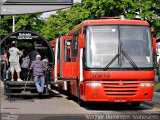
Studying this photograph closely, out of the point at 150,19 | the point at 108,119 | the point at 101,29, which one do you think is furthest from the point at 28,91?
the point at 150,19

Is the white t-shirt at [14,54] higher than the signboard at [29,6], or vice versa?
the signboard at [29,6]

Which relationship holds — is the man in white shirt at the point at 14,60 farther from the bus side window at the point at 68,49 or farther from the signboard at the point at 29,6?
the signboard at the point at 29,6

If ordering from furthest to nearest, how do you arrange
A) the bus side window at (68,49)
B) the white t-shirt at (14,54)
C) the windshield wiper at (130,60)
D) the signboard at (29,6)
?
the white t-shirt at (14,54) → the bus side window at (68,49) → the windshield wiper at (130,60) → the signboard at (29,6)

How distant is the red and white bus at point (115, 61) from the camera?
1645 centimetres

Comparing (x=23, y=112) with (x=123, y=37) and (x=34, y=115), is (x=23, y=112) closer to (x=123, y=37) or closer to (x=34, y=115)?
(x=34, y=115)

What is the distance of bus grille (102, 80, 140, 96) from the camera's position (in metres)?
16.4

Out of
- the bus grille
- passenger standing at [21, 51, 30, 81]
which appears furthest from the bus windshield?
passenger standing at [21, 51, 30, 81]

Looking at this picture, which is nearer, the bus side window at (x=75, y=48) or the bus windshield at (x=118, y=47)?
the bus windshield at (x=118, y=47)

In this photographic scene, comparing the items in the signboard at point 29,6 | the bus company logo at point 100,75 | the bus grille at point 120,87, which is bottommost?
the bus grille at point 120,87

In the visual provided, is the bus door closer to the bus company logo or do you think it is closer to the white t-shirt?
the white t-shirt

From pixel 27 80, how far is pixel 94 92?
26.8 ft

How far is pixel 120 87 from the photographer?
1647 cm

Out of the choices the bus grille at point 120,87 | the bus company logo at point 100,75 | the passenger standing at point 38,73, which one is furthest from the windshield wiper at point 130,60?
the passenger standing at point 38,73

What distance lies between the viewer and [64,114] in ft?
49.6
